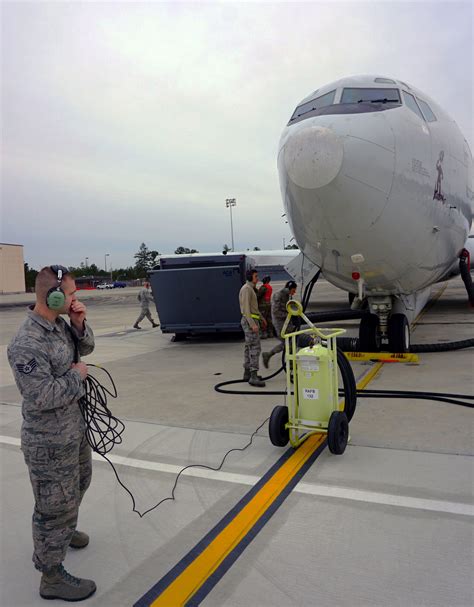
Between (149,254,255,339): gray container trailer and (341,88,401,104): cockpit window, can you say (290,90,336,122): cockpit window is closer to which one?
(341,88,401,104): cockpit window

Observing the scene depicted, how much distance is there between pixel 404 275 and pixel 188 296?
19.0 ft

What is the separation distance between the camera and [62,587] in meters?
2.46

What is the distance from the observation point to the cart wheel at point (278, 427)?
431 cm

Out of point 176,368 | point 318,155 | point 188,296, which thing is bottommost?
point 176,368

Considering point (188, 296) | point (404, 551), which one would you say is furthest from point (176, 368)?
point (404, 551)

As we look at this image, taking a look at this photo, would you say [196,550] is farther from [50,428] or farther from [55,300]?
[55,300]

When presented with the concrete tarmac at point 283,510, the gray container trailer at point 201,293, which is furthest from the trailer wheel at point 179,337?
the concrete tarmac at point 283,510

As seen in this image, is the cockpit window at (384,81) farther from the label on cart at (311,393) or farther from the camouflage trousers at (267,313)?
the camouflage trousers at (267,313)

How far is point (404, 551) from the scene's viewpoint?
2705mm

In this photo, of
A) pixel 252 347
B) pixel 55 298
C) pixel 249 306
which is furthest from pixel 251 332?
pixel 55 298

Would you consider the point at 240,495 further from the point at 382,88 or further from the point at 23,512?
the point at 382,88

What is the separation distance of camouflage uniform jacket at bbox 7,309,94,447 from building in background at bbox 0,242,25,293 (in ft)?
301

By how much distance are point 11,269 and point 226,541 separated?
3773 inches

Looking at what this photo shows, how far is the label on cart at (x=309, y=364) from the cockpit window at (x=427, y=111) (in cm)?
490
